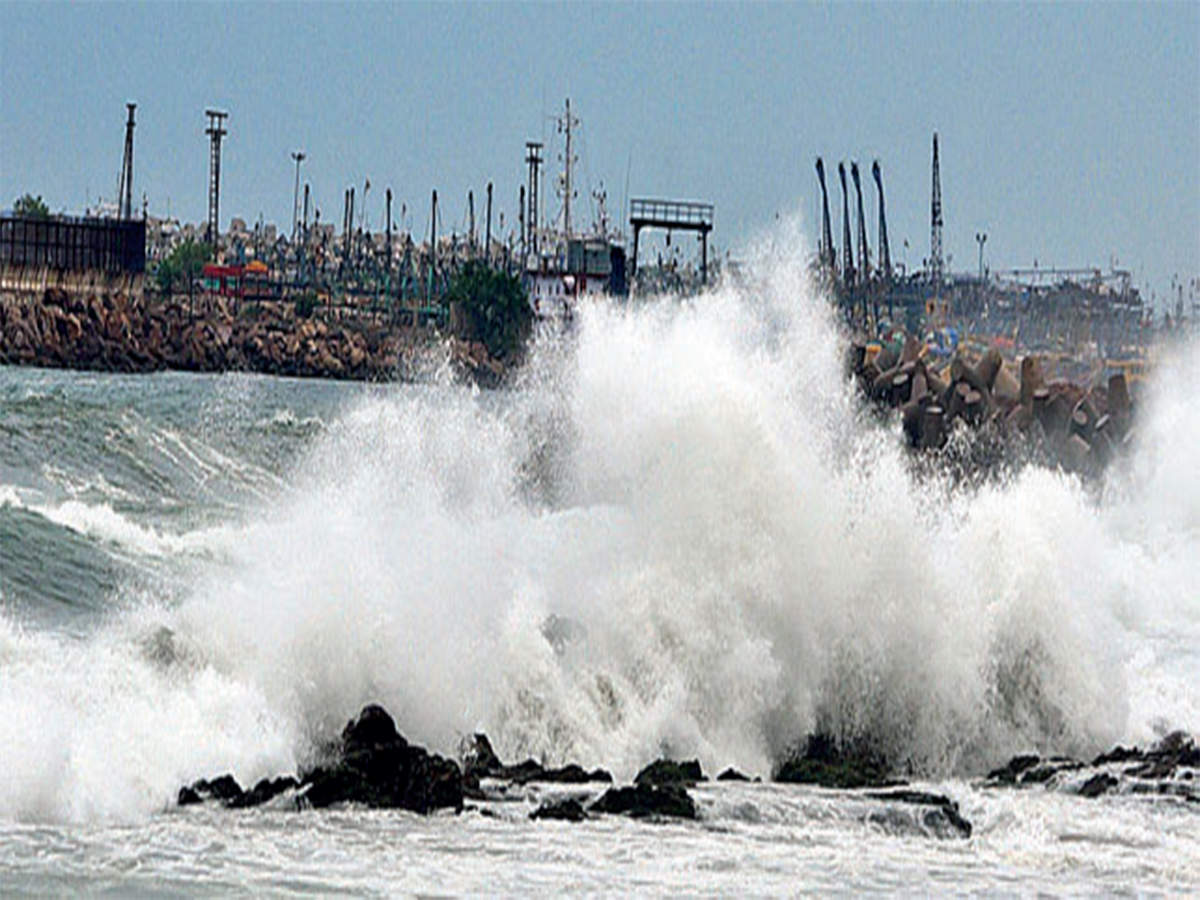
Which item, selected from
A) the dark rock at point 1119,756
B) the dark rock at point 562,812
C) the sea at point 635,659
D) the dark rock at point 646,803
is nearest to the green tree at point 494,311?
the sea at point 635,659

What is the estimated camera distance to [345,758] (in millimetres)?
14328

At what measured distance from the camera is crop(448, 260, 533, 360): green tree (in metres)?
116

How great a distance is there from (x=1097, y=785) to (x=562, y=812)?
13.8 ft

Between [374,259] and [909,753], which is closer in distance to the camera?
[909,753]

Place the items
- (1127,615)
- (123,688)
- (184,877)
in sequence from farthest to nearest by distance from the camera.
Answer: (1127,615) < (123,688) < (184,877)

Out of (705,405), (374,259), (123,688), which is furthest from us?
(374,259)

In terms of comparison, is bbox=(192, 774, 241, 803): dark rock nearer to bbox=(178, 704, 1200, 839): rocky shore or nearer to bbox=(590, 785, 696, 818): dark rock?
bbox=(178, 704, 1200, 839): rocky shore

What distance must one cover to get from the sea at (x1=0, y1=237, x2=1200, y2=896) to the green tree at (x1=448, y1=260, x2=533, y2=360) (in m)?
86.4

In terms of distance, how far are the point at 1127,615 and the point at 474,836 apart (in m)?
13.8

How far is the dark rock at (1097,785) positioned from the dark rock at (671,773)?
2696 millimetres

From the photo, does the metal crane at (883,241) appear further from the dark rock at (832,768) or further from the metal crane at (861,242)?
the dark rock at (832,768)

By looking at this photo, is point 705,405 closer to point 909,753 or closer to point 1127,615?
point 909,753

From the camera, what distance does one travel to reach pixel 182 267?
496 feet

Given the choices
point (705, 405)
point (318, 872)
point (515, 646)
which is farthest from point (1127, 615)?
point (318, 872)
